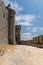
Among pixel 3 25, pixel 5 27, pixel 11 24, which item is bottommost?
pixel 5 27

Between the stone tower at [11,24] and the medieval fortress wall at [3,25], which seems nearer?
the medieval fortress wall at [3,25]

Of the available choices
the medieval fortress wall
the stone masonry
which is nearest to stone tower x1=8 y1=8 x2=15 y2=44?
the stone masonry

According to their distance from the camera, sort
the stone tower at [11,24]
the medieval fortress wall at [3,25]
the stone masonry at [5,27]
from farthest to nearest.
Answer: the stone tower at [11,24], the stone masonry at [5,27], the medieval fortress wall at [3,25]

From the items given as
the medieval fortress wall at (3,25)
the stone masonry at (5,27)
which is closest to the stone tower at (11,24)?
the stone masonry at (5,27)

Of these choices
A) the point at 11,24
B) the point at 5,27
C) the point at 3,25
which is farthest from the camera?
the point at 11,24

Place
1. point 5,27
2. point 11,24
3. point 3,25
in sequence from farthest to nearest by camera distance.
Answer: point 11,24 → point 5,27 → point 3,25

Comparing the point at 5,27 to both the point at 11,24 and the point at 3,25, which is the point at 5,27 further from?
the point at 11,24

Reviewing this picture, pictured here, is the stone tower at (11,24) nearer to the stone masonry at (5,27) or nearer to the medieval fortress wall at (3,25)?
the stone masonry at (5,27)

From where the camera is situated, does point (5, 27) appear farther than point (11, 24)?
No

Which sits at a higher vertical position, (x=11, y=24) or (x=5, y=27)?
(x=11, y=24)

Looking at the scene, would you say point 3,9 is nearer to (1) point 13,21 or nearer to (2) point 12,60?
(1) point 13,21

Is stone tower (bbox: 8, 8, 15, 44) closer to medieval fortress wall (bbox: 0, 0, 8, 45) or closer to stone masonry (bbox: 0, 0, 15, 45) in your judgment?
stone masonry (bbox: 0, 0, 15, 45)

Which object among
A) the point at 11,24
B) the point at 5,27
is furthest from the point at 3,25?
the point at 11,24

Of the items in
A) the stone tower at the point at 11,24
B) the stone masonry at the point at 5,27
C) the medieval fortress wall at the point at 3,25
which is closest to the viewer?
the medieval fortress wall at the point at 3,25
